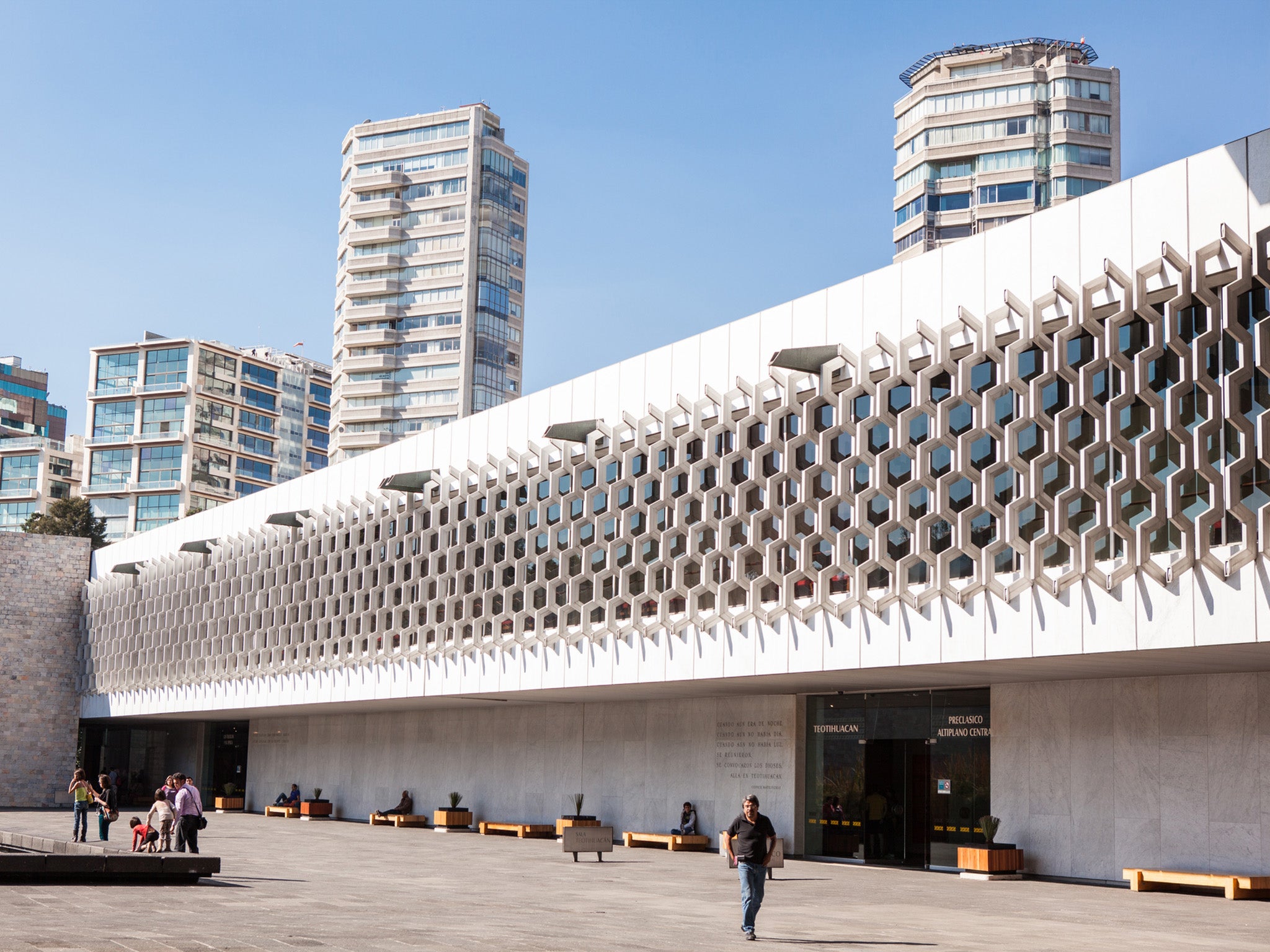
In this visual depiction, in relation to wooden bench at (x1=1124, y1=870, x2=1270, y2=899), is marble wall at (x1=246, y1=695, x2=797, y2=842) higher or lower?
higher

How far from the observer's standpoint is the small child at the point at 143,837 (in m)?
22.6

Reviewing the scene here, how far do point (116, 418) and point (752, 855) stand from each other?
94986mm

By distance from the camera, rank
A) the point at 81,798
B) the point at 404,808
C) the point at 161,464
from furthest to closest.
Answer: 1. the point at 161,464
2. the point at 404,808
3. the point at 81,798

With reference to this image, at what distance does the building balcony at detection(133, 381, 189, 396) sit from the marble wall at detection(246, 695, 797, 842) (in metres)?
59.0

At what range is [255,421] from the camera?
354 feet

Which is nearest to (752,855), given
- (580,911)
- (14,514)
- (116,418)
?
(580,911)

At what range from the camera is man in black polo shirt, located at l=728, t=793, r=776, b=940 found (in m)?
13.2

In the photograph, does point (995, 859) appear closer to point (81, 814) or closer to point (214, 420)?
point (81, 814)

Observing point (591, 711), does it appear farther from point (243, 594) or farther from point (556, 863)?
point (243, 594)

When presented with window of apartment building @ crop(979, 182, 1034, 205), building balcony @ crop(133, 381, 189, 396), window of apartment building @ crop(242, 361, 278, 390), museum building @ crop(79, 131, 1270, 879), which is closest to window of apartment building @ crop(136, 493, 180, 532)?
building balcony @ crop(133, 381, 189, 396)

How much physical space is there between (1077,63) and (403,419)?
161 feet

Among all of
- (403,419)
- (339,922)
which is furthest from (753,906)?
(403,419)

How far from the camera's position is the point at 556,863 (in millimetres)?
24047

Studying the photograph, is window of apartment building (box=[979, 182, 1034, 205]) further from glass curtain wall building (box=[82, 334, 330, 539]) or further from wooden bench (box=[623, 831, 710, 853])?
wooden bench (box=[623, 831, 710, 853])
